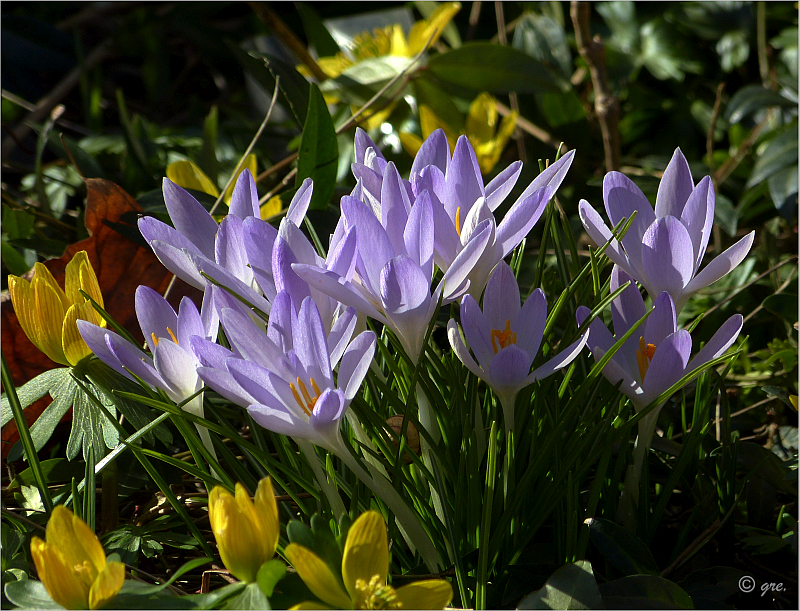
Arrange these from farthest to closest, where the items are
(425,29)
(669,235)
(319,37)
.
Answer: (319,37) < (425,29) < (669,235)

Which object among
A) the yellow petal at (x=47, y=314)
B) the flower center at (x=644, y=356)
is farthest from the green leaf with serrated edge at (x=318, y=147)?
the flower center at (x=644, y=356)

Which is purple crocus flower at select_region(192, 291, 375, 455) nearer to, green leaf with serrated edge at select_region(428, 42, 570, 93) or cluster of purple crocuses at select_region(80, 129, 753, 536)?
cluster of purple crocuses at select_region(80, 129, 753, 536)

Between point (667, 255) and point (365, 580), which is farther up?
point (667, 255)

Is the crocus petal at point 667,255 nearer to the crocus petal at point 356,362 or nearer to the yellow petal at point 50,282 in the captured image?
the crocus petal at point 356,362

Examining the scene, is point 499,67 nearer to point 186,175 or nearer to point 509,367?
point 186,175

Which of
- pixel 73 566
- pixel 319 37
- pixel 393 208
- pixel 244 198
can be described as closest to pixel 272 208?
pixel 244 198

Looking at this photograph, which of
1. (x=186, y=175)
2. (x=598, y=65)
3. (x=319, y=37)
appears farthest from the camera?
(x=319, y=37)
